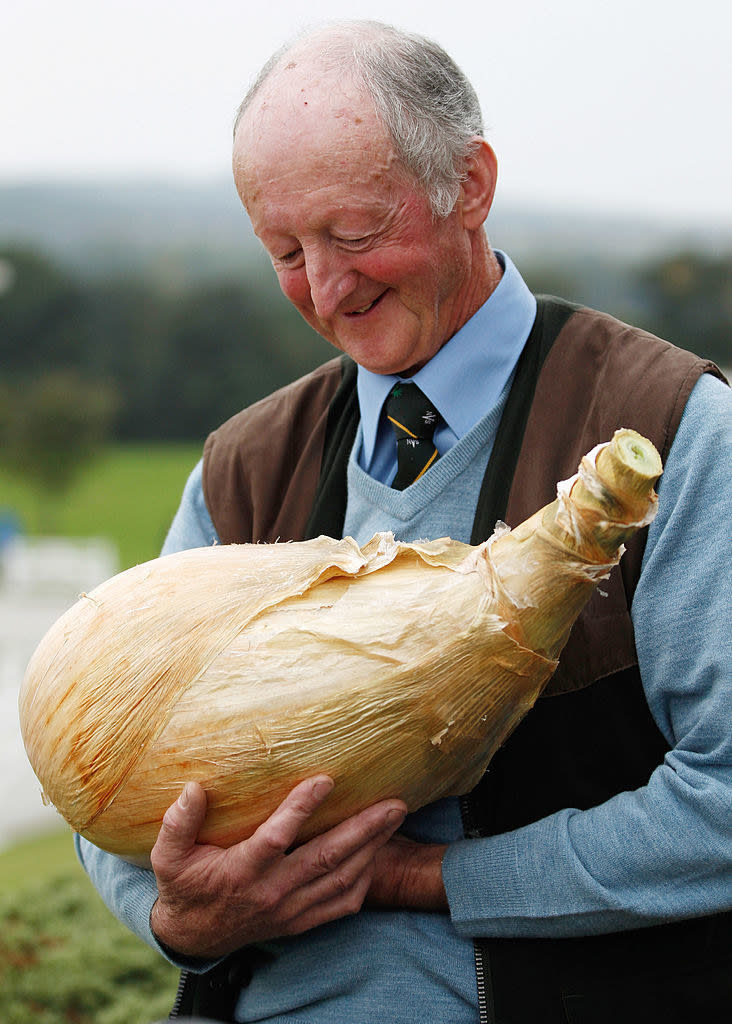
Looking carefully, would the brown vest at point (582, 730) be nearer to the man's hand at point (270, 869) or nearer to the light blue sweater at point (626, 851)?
the light blue sweater at point (626, 851)

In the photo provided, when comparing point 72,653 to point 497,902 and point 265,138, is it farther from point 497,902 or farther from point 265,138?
point 265,138

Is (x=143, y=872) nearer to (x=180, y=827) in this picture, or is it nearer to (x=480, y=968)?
(x=180, y=827)

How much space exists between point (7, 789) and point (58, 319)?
17.4 metres

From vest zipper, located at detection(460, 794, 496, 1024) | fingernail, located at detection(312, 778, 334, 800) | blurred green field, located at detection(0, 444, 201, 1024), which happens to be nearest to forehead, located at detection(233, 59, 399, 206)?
fingernail, located at detection(312, 778, 334, 800)

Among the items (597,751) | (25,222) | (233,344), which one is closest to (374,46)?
(597,751)

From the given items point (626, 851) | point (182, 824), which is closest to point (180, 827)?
point (182, 824)

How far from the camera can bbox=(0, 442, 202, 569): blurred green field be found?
19469mm

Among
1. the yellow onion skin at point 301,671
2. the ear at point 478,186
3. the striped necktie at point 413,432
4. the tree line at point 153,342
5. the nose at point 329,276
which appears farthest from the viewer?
the tree line at point 153,342

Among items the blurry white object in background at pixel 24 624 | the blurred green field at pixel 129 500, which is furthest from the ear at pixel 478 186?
the blurred green field at pixel 129 500

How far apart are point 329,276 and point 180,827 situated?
959 mm

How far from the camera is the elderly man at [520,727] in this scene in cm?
164

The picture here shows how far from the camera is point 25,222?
26.6 m

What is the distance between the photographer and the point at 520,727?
1.85 meters

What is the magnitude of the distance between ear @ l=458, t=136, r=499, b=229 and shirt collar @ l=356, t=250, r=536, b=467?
15 cm
